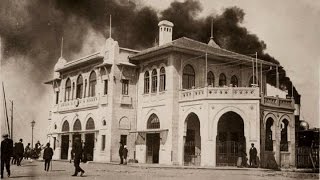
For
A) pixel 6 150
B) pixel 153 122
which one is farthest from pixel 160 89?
pixel 6 150

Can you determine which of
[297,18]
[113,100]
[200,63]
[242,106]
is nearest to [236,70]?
[200,63]

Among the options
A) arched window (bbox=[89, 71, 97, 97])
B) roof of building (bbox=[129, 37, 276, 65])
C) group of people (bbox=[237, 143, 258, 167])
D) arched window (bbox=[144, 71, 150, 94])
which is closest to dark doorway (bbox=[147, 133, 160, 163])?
arched window (bbox=[144, 71, 150, 94])

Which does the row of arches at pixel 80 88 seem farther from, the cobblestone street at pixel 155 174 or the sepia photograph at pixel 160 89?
the cobblestone street at pixel 155 174

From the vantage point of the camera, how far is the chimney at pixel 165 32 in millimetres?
29734

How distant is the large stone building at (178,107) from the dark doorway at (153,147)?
0.06 metres

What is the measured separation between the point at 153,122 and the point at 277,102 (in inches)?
276

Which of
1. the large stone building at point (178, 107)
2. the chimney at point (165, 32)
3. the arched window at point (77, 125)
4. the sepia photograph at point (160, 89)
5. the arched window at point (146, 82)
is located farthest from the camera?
the arched window at point (77, 125)

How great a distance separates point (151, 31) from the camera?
28344mm

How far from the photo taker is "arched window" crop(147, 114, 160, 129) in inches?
1082

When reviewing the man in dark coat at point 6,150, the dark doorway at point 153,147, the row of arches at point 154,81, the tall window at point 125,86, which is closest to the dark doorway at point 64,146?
the tall window at point 125,86

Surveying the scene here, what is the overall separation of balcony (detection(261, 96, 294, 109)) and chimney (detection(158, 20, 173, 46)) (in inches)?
309

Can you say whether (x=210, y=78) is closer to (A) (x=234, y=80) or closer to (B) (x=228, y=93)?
(A) (x=234, y=80)

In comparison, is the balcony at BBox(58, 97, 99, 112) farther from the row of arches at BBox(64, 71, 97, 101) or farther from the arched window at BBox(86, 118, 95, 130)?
the arched window at BBox(86, 118, 95, 130)

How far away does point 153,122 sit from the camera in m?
27.8
